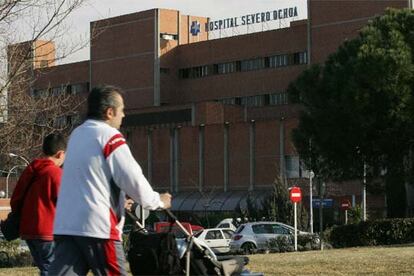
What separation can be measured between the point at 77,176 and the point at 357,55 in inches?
1183

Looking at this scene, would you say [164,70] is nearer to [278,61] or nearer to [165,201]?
[278,61]

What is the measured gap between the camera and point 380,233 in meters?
32.2

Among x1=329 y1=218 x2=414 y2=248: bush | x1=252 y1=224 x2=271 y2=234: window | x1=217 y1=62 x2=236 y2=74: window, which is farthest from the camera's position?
x1=217 y1=62 x2=236 y2=74: window

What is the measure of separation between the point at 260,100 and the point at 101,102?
8477 cm

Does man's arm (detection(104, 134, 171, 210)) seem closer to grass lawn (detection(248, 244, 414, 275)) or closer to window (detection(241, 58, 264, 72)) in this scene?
grass lawn (detection(248, 244, 414, 275))

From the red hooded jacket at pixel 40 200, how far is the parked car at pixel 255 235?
29.1 meters

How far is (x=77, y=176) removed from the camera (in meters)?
6.53

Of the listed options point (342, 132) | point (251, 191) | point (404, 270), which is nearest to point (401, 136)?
point (342, 132)

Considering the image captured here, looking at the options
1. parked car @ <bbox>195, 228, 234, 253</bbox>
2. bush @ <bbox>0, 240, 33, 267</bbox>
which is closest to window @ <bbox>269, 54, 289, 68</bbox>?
parked car @ <bbox>195, 228, 234, 253</bbox>

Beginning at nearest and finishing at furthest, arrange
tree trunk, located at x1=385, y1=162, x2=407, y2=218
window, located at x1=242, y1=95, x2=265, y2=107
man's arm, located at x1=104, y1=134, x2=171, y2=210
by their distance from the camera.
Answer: man's arm, located at x1=104, y1=134, x2=171, y2=210 < tree trunk, located at x1=385, y1=162, x2=407, y2=218 < window, located at x1=242, y1=95, x2=265, y2=107

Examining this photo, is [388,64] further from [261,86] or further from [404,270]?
[261,86]

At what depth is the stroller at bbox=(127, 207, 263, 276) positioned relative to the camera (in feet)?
22.8

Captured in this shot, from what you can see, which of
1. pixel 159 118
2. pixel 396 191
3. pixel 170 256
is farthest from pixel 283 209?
pixel 170 256

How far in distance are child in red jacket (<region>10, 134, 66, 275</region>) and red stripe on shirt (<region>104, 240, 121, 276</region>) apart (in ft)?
7.82
